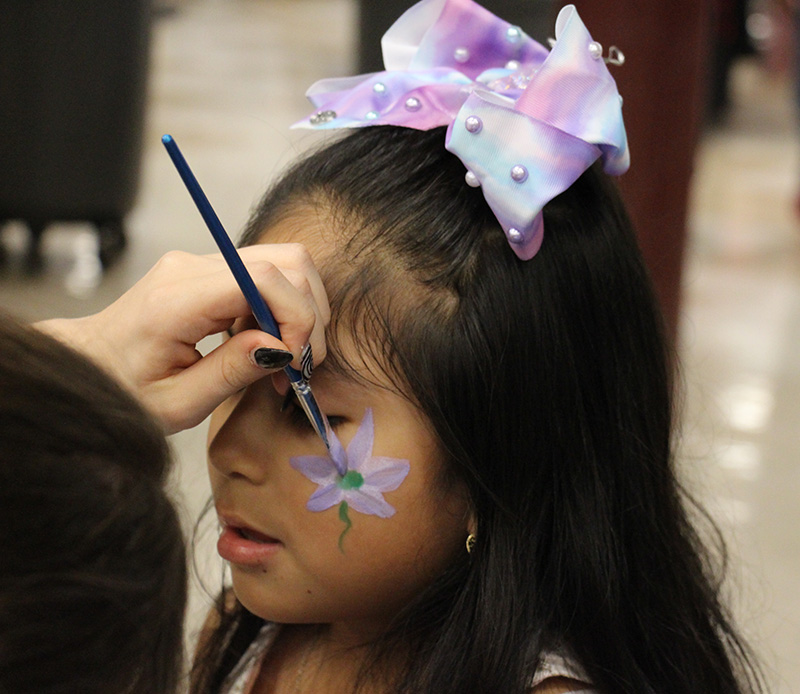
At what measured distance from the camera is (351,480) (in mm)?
862

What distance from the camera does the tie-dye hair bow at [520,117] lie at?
0.84 m

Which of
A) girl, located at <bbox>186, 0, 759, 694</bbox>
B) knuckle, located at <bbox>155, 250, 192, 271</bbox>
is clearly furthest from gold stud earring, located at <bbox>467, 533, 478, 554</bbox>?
knuckle, located at <bbox>155, 250, 192, 271</bbox>

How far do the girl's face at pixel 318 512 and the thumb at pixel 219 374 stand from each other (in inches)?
2.2

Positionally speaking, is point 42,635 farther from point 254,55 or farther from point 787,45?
point 254,55

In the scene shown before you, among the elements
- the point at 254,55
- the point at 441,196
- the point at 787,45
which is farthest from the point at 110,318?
the point at 254,55

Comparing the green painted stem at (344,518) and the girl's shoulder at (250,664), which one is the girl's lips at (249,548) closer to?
the green painted stem at (344,518)

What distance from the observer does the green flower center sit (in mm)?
858

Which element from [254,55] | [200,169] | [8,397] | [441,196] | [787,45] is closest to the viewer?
[8,397]

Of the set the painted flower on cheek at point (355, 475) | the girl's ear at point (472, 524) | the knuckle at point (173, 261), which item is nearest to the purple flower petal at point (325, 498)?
the painted flower on cheek at point (355, 475)

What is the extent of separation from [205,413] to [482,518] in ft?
0.80

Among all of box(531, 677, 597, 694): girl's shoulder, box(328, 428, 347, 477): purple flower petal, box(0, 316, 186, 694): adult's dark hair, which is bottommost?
box(531, 677, 597, 694): girl's shoulder

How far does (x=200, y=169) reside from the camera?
381 cm

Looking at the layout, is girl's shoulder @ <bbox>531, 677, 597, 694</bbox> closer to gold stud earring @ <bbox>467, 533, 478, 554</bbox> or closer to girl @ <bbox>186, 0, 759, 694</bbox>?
girl @ <bbox>186, 0, 759, 694</bbox>

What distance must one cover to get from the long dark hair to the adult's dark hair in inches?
12.4
